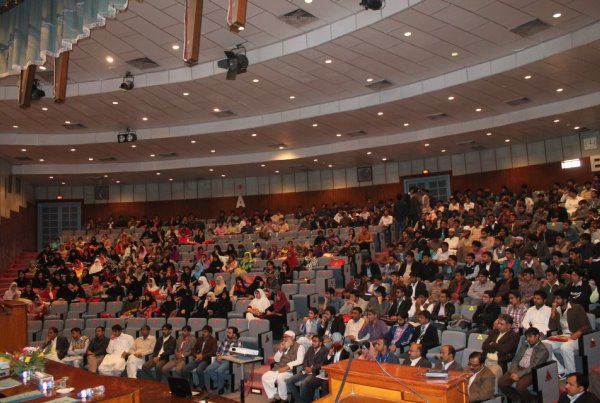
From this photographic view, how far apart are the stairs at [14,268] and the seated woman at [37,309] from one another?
4423mm

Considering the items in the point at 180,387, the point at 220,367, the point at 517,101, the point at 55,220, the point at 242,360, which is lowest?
the point at 220,367

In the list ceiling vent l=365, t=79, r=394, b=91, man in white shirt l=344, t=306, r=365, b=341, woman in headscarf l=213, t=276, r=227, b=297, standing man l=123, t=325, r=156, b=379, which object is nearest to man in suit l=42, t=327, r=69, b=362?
standing man l=123, t=325, r=156, b=379

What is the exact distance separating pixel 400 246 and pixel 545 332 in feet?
18.2

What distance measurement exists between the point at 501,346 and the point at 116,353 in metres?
6.84

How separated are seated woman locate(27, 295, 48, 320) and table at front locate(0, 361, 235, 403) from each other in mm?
6885

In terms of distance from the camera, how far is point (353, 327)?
955 cm

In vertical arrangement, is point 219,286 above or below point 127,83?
below

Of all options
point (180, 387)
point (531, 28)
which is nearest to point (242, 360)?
point (180, 387)

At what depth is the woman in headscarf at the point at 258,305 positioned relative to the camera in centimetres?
1108

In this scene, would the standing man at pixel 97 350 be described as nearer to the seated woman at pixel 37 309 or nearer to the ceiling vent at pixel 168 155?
the seated woman at pixel 37 309

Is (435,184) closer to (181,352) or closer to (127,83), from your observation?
(127,83)

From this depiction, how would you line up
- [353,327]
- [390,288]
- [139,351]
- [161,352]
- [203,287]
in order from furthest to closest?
[203,287] → [390,288] → [139,351] → [161,352] → [353,327]

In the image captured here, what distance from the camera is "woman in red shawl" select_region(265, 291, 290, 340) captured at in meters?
10.9

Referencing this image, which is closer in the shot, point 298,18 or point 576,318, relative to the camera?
point 576,318
